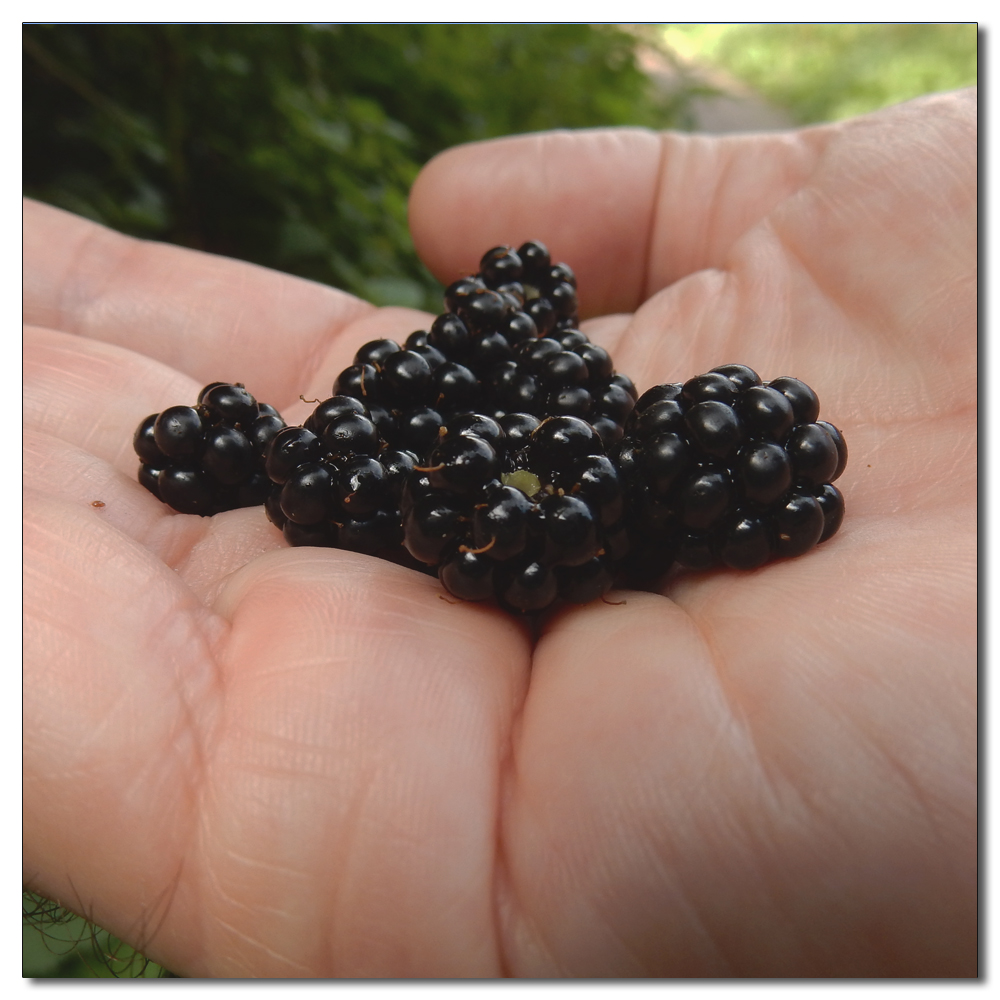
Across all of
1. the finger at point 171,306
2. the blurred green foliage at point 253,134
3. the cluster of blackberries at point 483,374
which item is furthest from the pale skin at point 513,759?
the blurred green foliage at point 253,134

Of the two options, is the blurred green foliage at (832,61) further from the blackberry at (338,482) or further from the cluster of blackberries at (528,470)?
the blackberry at (338,482)

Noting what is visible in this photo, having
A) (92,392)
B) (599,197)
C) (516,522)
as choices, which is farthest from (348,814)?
(599,197)

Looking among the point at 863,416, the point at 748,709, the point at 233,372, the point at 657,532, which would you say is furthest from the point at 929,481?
the point at 233,372

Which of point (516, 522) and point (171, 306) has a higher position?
point (171, 306)

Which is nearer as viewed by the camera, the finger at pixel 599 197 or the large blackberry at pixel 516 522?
the large blackberry at pixel 516 522

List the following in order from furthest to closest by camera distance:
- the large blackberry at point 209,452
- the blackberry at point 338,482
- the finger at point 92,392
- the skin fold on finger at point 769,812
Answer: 1. the finger at point 92,392
2. the large blackberry at point 209,452
3. the blackberry at point 338,482
4. the skin fold on finger at point 769,812

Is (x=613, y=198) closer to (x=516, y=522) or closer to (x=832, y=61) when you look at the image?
(x=516, y=522)

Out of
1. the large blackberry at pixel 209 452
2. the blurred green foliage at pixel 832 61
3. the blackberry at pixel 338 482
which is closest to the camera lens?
the blackberry at pixel 338 482
